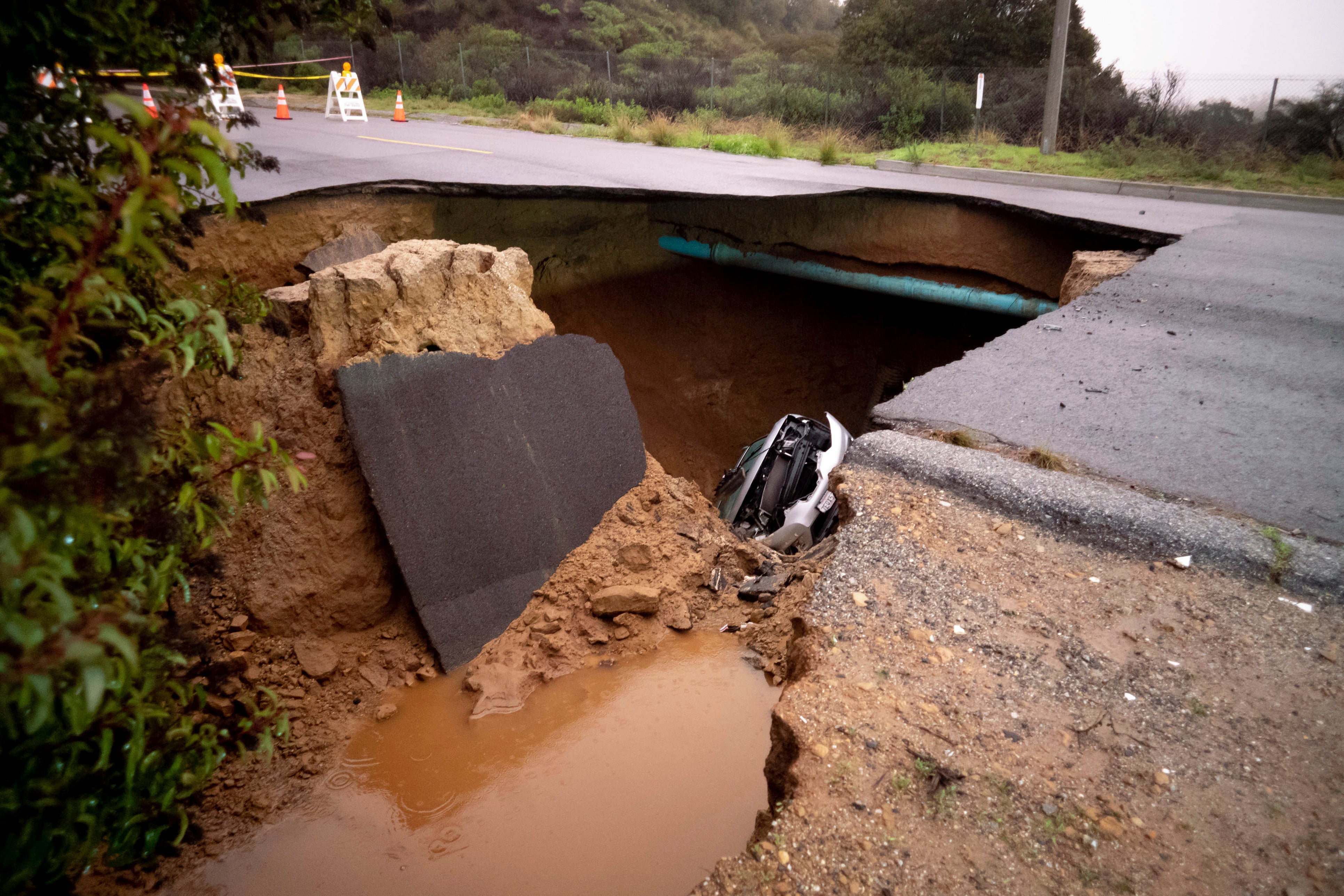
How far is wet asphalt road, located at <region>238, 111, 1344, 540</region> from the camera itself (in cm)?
338

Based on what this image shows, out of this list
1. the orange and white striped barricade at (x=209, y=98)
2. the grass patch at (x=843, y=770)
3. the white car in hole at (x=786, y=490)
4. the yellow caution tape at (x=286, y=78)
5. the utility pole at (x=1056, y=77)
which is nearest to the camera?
the orange and white striped barricade at (x=209, y=98)

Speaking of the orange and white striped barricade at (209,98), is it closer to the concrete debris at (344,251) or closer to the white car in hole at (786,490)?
the concrete debris at (344,251)

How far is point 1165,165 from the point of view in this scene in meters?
11.7

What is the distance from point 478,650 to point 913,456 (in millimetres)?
2246

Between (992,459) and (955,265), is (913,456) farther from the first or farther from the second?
(955,265)

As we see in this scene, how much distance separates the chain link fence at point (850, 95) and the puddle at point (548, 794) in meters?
11.8

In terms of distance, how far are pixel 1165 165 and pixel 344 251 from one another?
40.6 ft

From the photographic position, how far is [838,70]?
1905 cm

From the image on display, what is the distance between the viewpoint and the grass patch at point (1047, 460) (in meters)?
3.38

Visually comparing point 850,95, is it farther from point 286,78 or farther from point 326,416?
point 326,416

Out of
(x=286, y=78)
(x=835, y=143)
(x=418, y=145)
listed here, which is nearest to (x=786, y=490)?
(x=418, y=145)

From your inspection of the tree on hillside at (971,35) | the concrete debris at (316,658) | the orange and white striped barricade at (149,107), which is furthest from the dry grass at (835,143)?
the orange and white striped barricade at (149,107)

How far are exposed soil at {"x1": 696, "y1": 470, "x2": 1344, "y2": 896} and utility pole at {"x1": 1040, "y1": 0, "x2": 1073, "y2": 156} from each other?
39.9 feet

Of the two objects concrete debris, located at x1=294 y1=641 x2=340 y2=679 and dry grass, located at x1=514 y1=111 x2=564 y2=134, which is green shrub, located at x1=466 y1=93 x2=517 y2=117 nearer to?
dry grass, located at x1=514 y1=111 x2=564 y2=134
